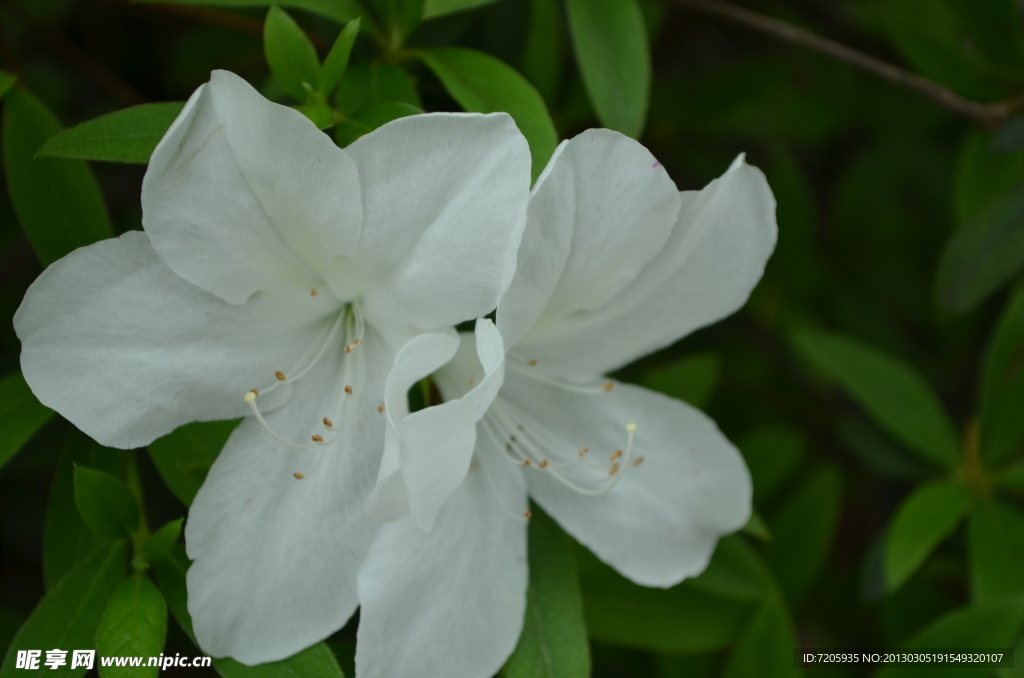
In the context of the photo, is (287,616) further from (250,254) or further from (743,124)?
(743,124)

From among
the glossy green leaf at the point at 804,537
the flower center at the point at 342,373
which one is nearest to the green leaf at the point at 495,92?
the flower center at the point at 342,373

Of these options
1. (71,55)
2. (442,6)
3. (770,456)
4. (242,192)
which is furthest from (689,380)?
(71,55)

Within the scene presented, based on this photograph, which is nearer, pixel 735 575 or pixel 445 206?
pixel 445 206

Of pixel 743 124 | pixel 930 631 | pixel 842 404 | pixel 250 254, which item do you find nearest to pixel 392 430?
pixel 250 254

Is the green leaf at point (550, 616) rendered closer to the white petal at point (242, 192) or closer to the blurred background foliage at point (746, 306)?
the blurred background foliage at point (746, 306)

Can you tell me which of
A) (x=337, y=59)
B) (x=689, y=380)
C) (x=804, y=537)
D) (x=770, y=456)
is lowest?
(x=804, y=537)

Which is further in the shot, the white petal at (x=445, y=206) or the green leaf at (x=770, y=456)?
the green leaf at (x=770, y=456)

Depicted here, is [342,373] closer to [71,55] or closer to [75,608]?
[75,608]
